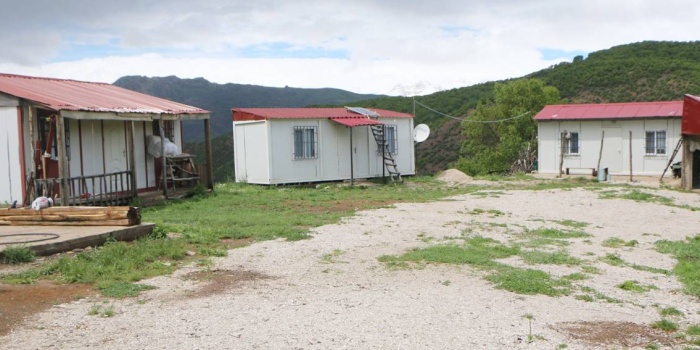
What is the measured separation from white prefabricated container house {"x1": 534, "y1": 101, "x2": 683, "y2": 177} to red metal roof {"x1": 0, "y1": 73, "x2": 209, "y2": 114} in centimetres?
1459

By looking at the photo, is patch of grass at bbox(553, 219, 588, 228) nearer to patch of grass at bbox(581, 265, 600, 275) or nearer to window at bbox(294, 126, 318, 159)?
patch of grass at bbox(581, 265, 600, 275)

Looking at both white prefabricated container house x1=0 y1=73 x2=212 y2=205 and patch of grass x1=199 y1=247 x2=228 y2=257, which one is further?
white prefabricated container house x1=0 y1=73 x2=212 y2=205

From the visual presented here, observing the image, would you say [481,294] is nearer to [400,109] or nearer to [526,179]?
[526,179]

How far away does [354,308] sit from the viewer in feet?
22.0

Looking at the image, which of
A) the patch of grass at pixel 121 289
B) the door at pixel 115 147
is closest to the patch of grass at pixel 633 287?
the patch of grass at pixel 121 289

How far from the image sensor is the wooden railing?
1378cm

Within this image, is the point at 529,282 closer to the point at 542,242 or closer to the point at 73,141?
the point at 542,242

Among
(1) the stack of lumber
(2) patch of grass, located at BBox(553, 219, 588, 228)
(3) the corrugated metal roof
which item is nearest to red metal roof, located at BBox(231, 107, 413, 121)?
(3) the corrugated metal roof

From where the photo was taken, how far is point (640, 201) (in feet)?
57.2

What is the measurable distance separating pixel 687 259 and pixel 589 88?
42343 millimetres

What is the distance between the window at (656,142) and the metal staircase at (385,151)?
30.0ft

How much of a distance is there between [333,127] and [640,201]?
9675 millimetres

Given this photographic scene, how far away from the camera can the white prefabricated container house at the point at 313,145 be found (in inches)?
849

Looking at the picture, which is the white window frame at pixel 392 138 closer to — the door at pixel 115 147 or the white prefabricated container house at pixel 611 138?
the white prefabricated container house at pixel 611 138
